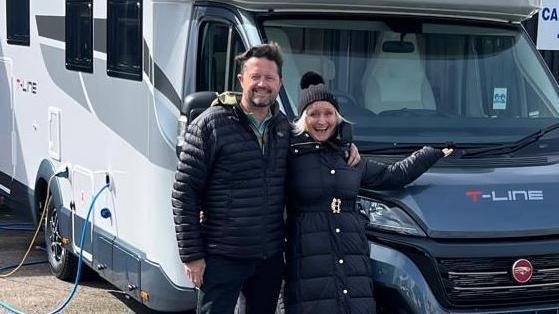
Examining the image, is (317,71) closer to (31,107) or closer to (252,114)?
(252,114)

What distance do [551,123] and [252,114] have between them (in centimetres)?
196

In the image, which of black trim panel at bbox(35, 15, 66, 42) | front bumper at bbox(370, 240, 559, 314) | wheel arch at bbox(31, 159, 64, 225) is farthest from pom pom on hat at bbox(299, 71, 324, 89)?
wheel arch at bbox(31, 159, 64, 225)

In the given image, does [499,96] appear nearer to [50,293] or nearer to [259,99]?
[259,99]

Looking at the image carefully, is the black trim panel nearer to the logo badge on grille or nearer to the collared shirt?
the collared shirt

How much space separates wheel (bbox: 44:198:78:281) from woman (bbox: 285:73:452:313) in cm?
336

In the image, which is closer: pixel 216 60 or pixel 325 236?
pixel 325 236

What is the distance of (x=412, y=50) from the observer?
5.27 m

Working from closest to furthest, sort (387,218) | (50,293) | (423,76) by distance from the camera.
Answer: (387,218)
(423,76)
(50,293)

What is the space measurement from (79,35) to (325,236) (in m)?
3.10

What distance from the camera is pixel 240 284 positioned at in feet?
14.2

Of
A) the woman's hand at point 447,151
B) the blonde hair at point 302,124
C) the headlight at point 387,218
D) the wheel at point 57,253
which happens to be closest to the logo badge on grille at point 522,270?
the headlight at point 387,218

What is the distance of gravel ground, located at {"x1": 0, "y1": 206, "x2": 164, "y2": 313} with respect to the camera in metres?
6.74

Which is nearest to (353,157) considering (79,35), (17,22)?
(79,35)

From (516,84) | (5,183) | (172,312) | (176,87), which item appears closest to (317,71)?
(176,87)
